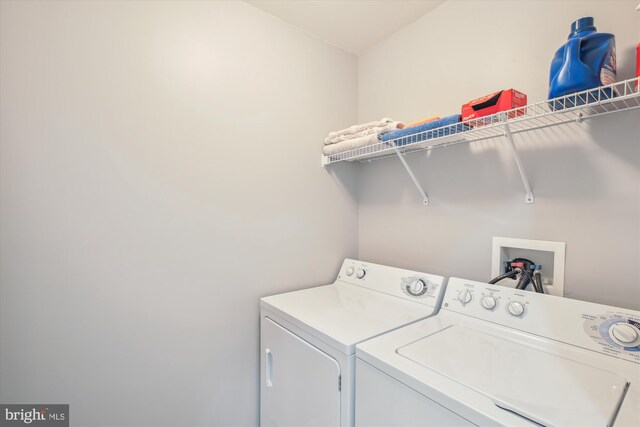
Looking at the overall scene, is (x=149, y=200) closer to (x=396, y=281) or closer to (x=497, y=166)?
(x=396, y=281)

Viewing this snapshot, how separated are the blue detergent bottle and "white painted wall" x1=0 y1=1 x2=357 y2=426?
1294 mm

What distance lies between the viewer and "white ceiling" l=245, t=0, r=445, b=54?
1.66 metres

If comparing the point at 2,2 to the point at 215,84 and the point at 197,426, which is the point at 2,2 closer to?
the point at 215,84

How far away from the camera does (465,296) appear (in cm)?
137

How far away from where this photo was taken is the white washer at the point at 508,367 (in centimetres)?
76

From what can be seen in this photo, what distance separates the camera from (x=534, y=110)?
1289 millimetres

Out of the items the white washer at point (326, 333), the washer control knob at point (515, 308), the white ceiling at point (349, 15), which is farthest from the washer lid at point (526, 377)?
the white ceiling at point (349, 15)

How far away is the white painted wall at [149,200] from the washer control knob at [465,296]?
2.99 feet

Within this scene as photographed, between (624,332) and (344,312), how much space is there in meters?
1.01

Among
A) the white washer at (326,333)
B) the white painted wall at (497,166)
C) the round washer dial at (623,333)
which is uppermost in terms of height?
the white painted wall at (497,166)

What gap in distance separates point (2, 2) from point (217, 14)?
83cm

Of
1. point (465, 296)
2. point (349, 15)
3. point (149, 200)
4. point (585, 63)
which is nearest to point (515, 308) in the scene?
point (465, 296)

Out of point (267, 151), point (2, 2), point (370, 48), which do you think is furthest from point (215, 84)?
point (370, 48)

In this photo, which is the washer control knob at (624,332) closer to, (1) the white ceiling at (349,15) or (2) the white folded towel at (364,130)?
(2) the white folded towel at (364,130)
